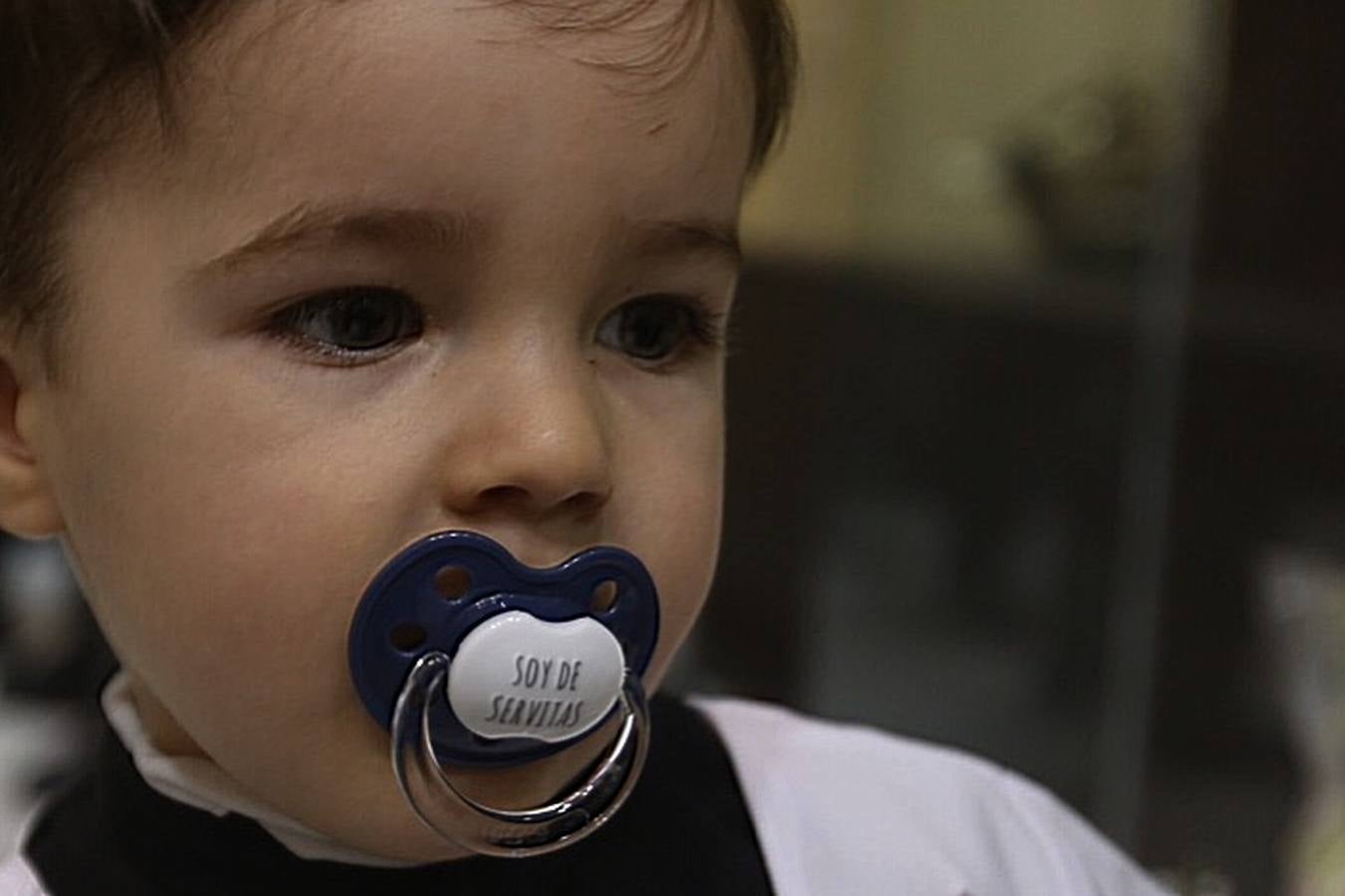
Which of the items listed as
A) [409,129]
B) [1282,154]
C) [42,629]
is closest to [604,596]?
[409,129]

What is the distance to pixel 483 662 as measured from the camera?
494mm

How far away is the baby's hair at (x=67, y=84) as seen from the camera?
0.51m

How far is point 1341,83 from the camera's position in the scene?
1454mm

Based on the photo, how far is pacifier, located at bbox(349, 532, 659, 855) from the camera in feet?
1.63

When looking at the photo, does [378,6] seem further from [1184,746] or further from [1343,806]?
[1184,746]

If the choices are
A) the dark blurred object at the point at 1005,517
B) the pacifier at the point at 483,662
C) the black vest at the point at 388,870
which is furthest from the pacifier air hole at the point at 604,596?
the dark blurred object at the point at 1005,517

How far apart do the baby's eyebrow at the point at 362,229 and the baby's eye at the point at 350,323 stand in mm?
17

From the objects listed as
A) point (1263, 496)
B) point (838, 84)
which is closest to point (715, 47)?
point (838, 84)

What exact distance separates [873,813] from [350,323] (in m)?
0.26

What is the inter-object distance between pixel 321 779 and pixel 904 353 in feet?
3.65

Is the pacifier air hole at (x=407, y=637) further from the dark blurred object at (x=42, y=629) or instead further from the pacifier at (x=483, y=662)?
the dark blurred object at (x=42, y=629)

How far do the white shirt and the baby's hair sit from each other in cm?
15

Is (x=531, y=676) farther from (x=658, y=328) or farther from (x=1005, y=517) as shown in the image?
(x=1005, y=517)

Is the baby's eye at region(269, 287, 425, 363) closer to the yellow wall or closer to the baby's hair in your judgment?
the baby's hair
